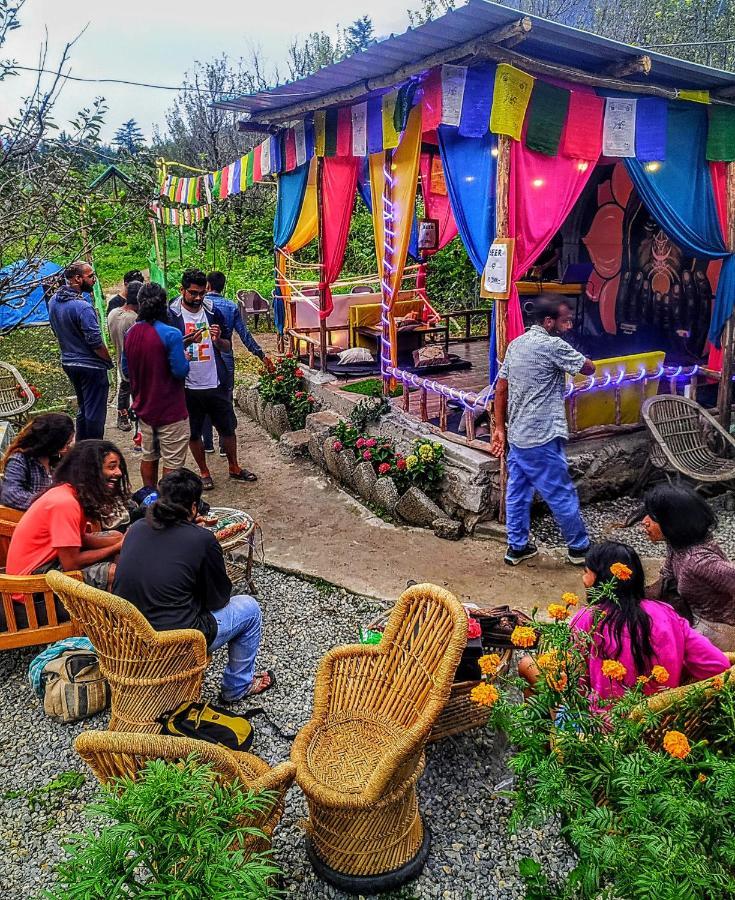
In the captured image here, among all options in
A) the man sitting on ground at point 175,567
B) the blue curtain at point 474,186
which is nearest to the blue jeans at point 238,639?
the man sitting on ground at point 175,567

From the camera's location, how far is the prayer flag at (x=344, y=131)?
275 inches

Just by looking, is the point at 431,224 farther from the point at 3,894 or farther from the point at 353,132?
the point at 3,894

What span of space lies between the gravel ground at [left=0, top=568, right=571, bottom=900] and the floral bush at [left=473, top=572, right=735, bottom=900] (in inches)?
13.0

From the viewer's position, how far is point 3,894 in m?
2.50

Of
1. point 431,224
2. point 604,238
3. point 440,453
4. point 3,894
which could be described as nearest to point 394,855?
point 3,894

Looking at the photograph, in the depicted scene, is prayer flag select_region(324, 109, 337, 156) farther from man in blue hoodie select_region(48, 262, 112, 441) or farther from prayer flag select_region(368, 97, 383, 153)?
man in blue hoodie select_region(48, 262, 112, 441)

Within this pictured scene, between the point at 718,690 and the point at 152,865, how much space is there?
163 centimetres

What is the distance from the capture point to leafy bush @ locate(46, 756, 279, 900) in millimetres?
1581

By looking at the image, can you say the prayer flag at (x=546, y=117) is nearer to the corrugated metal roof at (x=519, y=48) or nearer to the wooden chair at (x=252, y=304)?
the corrugated metal roof at (x=519, y=48)

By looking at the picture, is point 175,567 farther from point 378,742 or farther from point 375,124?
point 375,124

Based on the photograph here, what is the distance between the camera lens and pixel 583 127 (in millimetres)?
5391

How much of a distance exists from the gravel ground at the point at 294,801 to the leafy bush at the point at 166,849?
38.0 inches

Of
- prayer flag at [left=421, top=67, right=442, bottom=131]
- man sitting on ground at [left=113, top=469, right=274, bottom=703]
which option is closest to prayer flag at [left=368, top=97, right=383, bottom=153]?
prayer flag at [left=421, top=67, right=442, bottom=131]

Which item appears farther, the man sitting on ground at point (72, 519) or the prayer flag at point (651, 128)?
the prayer flag at point (651, 128)
